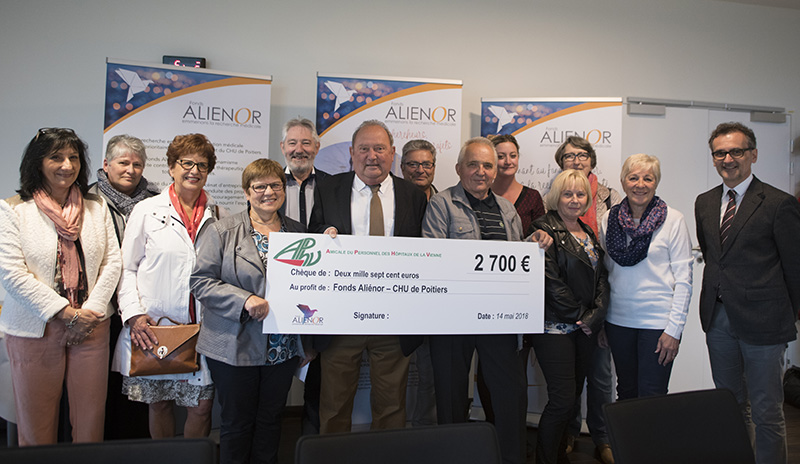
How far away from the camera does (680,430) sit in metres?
1.37

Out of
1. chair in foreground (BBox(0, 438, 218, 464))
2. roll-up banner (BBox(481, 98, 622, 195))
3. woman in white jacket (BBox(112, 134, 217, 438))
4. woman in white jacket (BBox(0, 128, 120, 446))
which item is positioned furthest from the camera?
roll-up banner (BBox(481, 98, 622, 195))

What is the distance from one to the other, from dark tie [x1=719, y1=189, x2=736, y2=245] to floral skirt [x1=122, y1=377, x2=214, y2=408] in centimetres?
290

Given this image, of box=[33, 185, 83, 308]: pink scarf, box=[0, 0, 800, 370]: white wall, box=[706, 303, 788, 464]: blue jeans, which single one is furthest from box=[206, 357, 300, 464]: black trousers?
box=[706, 303, 788, 464]: blue jeans

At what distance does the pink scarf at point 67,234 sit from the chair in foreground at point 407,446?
183 cm

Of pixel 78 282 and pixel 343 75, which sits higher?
pixel 343 75

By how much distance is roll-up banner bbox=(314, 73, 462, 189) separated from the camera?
3.67 meters

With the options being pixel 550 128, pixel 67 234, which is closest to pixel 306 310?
pixel 67 234

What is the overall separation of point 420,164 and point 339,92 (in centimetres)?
92

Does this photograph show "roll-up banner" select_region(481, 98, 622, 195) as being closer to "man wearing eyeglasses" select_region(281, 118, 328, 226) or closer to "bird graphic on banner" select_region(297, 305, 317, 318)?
"man wearing eyeglasses" select_region(281, 118, 328, 226)

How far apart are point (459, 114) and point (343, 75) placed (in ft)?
3.15

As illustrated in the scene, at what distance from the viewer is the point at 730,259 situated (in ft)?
8.34

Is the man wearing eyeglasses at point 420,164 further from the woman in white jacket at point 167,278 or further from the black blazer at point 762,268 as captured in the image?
the black blazer at point 762,268

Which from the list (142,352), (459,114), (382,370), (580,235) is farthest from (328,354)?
(459,114)

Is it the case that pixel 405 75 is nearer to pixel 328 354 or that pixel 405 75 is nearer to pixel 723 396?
pixel 328 354
